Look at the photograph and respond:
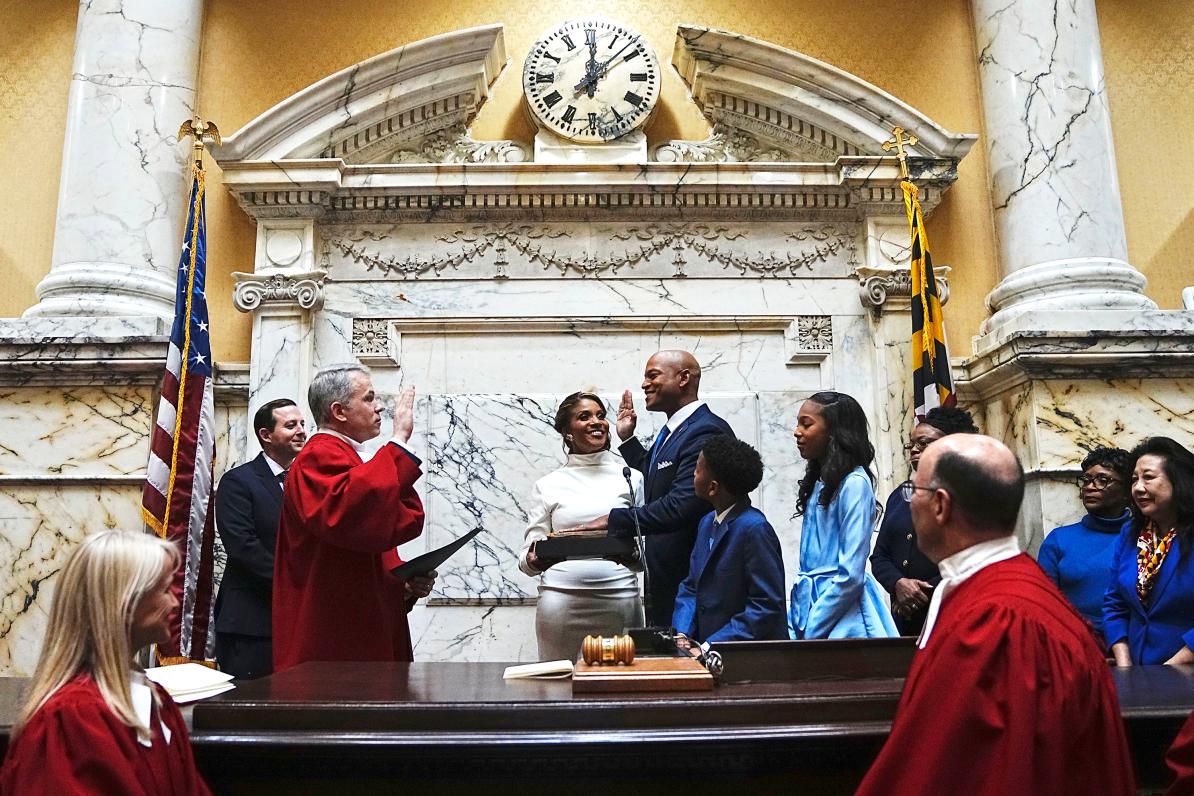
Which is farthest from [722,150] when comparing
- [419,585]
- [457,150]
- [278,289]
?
[419,585]

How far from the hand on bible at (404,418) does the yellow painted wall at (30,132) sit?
3.70 meters

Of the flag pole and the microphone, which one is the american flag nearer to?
the microphone

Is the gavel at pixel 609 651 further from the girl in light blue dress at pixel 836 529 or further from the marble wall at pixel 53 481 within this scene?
the marble wall at pixel 53 481

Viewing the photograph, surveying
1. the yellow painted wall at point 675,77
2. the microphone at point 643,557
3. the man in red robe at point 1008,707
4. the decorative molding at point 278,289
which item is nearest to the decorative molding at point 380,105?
the yellow painted wall at point 675,77

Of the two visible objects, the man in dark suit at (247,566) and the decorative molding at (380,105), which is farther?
the decorative molding at (380,105)

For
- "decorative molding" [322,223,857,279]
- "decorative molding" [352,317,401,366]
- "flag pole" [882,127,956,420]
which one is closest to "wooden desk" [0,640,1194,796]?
"flag pole" [882,127,956,420]

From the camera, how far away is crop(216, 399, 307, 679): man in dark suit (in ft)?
14.2

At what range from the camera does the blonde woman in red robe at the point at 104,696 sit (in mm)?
1846

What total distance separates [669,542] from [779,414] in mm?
1968

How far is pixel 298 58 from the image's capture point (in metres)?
6.68

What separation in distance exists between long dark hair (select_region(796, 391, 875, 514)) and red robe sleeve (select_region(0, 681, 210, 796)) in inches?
95.7

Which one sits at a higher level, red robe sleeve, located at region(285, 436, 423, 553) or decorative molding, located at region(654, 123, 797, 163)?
decorative molding, located at region(654, 123, 797, 163)

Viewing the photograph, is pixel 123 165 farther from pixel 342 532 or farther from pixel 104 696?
pixel 104 696

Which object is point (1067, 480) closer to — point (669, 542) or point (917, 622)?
point (917, 622)
